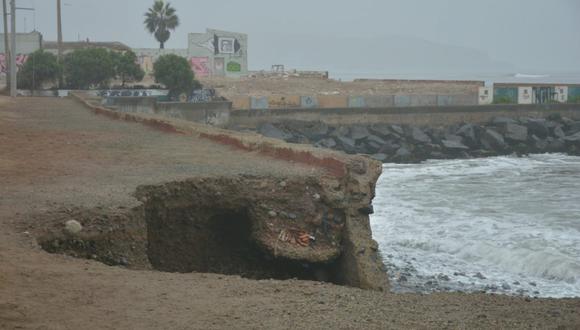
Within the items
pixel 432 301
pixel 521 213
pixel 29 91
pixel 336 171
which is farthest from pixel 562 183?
pixel 29 91

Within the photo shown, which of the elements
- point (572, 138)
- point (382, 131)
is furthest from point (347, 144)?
point (572, 138)

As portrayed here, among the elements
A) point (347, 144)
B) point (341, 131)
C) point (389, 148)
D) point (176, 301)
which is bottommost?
point (389, 148)

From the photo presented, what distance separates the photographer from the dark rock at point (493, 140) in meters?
39.1

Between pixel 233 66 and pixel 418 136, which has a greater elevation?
pixel 233 66

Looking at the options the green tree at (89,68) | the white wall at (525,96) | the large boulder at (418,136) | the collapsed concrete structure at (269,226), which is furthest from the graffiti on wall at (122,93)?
the collapsed concrete structure at (269,226)

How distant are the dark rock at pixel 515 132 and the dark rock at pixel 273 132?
11.4m

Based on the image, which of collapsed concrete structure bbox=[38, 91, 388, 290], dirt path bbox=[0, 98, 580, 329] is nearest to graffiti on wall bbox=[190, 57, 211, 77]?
collapsed concrete structure bbox=[38, 91, 388, 290]

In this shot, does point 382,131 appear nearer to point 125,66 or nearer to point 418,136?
point 418,136

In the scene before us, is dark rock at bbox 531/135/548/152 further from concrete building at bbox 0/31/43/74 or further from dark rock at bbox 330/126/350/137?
concrete building at bbox 0/31/43/74

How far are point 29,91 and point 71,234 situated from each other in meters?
42.9

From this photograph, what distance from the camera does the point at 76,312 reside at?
5.49 m

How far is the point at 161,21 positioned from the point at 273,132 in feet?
123

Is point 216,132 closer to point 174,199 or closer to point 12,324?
point 174,199

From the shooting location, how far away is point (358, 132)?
129 feet
